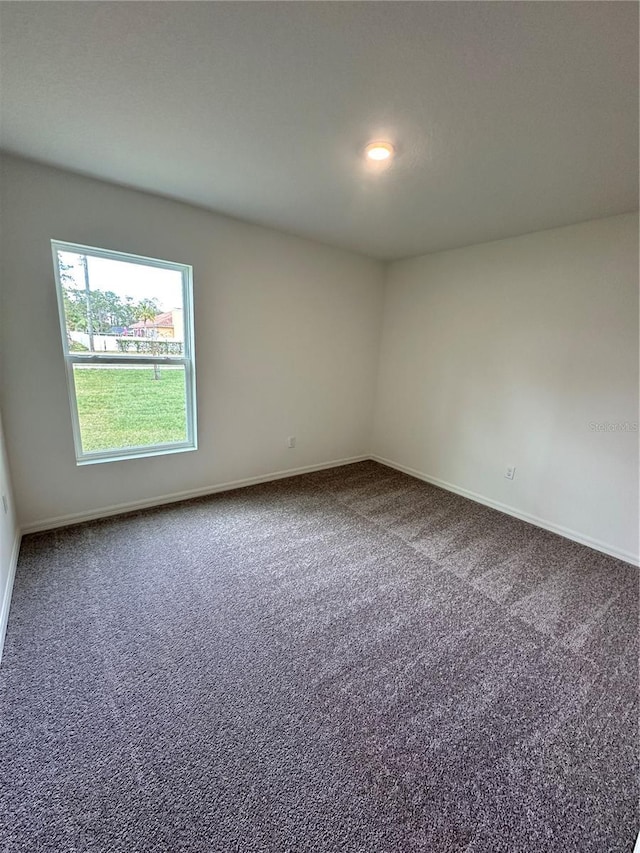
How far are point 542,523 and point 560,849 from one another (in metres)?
2.28

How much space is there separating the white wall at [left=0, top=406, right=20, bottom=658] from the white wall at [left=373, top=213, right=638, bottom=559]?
355cm

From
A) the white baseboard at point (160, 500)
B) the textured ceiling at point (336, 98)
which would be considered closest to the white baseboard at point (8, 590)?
the white baseboard at point (160, 500)

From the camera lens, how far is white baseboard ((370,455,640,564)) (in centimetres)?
255

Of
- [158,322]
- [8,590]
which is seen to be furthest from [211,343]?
[8,590]

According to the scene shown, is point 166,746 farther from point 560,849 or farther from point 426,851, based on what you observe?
point 560,849

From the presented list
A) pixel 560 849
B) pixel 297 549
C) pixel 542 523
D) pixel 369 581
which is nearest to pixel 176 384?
pixel 297 549

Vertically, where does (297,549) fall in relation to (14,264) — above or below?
below

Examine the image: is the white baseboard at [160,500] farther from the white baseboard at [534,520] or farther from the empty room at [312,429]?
the white baseboard at [534,520]

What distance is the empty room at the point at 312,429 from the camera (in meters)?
1.12

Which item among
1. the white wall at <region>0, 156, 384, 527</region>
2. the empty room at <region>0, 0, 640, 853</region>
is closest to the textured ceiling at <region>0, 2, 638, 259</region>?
the empty room at <region>0, 0, 640, 853</region>

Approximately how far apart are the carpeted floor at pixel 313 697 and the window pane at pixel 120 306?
1440 millimetres

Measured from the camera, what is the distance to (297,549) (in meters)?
2.49

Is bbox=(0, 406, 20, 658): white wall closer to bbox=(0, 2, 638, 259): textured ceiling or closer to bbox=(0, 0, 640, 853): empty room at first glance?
bbox=(0, 0, 640, 853): empty room

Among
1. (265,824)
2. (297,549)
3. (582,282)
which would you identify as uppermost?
(582,282)
